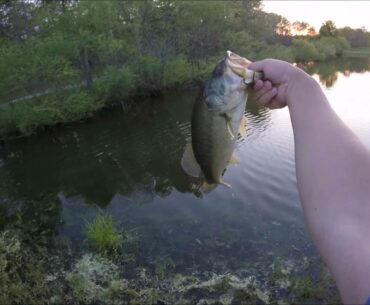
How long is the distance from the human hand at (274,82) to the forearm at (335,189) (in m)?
0.37

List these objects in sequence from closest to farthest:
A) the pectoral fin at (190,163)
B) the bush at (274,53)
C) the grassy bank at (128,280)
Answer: the pectoral fin at (190,163) < the grassy bank at (128,280) < the bush at (274,53)

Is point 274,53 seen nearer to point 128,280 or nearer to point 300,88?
point 128,280

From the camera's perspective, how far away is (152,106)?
2488 centimetres

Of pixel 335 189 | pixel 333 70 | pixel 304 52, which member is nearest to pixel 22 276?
pixel 335 189

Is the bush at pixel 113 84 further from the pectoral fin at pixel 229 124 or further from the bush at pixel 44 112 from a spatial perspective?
the pectoral fin at pixel 229 124

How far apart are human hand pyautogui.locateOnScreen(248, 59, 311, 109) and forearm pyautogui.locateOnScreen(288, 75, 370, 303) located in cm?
37

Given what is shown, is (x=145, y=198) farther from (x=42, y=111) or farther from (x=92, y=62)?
(x=92, y=62)

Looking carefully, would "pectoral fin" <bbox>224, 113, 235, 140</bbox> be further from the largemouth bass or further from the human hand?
the human hand

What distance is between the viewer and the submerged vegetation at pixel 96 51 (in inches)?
744

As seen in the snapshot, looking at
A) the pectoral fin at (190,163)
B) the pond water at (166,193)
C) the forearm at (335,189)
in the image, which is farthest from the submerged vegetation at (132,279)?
the forearm at (335,189)

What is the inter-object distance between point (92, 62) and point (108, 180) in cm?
1486

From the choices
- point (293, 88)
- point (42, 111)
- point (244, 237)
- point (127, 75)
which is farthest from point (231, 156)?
point (127, 75)

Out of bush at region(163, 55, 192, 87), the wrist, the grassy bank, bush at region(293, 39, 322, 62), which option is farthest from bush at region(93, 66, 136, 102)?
bush at region(293, 39, 322, 62)

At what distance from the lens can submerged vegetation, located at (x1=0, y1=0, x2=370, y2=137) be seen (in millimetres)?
18906
